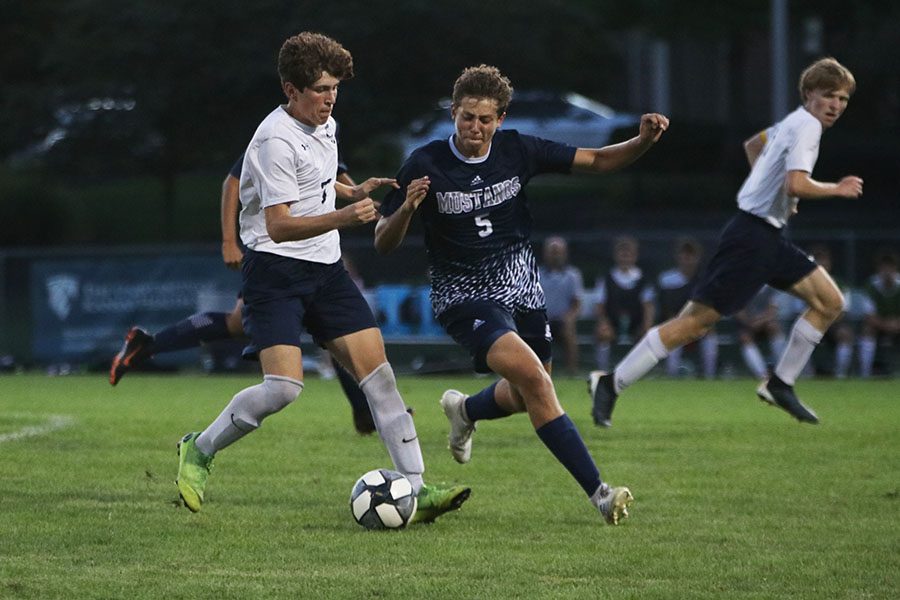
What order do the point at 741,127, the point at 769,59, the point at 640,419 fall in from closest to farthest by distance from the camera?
the point at 640,419 < the point at 741,127 < the point at 769,59

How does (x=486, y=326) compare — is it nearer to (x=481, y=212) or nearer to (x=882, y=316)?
(x=481, y=212)

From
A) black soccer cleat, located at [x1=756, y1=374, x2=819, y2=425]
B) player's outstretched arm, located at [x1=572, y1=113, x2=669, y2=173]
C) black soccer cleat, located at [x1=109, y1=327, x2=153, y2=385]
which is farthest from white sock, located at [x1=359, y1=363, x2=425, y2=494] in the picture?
black soccer cleat, located at [x1=109, y1=327, x2=153, y2=385]

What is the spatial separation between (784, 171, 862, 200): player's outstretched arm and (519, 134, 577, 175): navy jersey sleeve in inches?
85.7

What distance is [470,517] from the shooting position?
23.3 feet

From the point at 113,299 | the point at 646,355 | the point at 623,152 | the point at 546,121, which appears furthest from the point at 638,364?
the point at 546,121

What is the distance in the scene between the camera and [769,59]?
148 feet

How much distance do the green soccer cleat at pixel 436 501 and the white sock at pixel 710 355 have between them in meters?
11.9

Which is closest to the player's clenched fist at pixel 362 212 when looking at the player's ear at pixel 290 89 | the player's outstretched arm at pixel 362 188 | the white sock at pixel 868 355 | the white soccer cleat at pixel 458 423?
the player's outstretched arm at pixel 362 188

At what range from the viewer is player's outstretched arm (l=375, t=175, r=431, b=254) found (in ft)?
21.4

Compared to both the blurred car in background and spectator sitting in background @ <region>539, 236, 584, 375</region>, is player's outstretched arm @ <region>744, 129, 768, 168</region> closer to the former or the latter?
spectator sitting in background @ <region>539, 236, 584, 375</region>

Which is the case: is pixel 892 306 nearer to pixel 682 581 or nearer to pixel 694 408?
pixel 694 408

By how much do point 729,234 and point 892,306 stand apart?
8.65m

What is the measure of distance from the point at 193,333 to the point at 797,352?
3922 millimetres

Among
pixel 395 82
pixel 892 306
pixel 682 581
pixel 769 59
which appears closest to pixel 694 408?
pixel 892 306
